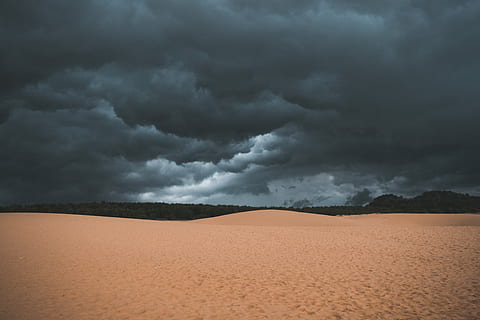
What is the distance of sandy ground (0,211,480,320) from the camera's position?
685 centimetres

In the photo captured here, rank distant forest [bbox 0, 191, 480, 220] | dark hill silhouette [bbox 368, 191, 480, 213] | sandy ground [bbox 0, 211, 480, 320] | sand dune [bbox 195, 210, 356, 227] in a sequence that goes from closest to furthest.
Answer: sandy ground [bbox 0, 211, 480, 320]
sand dune [bbox 195, 210, 356, 227]
distant forest [bbox 0, 191, 480, 220]
dark hill silhouette [bbox 368, 191, 480, 213]

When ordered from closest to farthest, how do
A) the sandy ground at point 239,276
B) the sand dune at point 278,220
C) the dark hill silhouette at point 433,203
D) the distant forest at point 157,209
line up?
the sandy ground at point 239,276
the sand dune at point 278,220
the distant forest at point 157,209
the dark hill silhouette at point 433,203

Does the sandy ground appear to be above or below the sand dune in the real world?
below

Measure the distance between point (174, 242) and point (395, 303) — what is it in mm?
10707

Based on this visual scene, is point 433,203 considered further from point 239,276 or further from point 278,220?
point 239,276

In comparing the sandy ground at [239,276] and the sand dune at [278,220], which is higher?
the sand dune at [278,220]

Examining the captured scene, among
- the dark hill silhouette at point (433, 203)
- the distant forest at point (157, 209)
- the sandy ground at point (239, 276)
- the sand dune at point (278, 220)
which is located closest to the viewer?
the sandy ground at point (239, 276)

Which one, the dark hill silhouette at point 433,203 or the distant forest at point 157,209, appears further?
the dark hill silhouette at point 433,203

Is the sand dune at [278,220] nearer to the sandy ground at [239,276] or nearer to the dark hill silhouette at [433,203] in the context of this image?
the sandy ground at [239,276]

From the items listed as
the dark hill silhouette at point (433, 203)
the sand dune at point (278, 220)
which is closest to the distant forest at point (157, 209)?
the dark hill silhouette at point (433, 203)

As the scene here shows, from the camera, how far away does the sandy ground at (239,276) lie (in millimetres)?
6848

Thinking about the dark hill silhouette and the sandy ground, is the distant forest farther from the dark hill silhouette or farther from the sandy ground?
the sandy ground

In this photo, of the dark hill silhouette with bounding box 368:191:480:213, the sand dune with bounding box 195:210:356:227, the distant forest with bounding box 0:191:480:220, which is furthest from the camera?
the dark hill silhouette with bounding box 368:191:480:213

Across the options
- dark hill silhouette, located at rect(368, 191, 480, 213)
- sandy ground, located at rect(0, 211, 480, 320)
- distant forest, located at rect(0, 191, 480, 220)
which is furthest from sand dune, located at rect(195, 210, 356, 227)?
dark hill silhouette, located at rect(368, 191, 480, 213)
